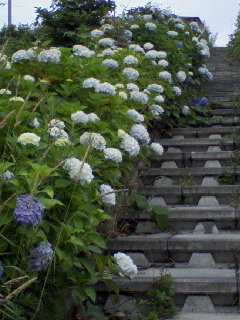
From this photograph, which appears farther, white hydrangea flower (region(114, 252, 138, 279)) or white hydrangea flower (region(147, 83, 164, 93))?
white hydrangea flower (region(147, 83, 164, 93))

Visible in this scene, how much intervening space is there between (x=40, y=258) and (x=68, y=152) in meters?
0.58

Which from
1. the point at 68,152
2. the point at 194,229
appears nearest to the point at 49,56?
the point at 194,229

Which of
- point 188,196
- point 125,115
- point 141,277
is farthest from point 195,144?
point 141,277

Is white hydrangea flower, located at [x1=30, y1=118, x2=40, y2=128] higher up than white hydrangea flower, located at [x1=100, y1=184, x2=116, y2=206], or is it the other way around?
white hydrangea flower, located at [x1=30, y1=118, x2=40, y2=128]

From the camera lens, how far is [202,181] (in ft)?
15.6

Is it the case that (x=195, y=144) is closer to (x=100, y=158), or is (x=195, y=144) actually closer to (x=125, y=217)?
(x=125, y=217)

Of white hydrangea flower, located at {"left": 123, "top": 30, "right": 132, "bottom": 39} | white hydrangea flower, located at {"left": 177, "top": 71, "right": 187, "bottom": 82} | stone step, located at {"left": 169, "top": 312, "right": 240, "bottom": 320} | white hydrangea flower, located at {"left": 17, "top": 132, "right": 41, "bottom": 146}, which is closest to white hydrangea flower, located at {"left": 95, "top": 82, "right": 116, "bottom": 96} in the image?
white hydrangea flower, located at {"left": 17, "top": 132, "right": 41, "bottom": 146}

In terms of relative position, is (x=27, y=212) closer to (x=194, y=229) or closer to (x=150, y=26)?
(x=194, y=229)

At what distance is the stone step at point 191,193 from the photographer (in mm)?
4383

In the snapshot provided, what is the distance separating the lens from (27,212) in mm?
2174

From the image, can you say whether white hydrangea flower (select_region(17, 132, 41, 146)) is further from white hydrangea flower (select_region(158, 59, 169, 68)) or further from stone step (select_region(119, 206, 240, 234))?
white hydrangea flower (select_region(158, 59, 169, 68))

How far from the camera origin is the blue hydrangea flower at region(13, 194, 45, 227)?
7.13ft

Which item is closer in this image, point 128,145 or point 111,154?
point 111,154

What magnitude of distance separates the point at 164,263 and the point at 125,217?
0.61m
